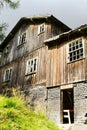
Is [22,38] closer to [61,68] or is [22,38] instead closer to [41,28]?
[41,28]

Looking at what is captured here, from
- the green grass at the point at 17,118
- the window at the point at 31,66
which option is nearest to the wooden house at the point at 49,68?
the window at the point at 31,66

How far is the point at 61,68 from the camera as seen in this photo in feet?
47.0

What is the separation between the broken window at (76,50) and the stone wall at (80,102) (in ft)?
6.25

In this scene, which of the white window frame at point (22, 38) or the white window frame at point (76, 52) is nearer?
the white window frame at point (76, 52)

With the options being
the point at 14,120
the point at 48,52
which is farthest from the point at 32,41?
the point at 14,120

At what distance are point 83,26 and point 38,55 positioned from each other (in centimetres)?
540

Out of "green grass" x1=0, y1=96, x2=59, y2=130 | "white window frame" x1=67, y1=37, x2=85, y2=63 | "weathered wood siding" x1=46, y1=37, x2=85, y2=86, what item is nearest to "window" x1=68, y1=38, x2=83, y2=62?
"white window frame" x1=67, y1=37, x2=85, y2=63

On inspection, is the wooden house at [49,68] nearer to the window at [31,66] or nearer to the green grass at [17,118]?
the window at [31,66]

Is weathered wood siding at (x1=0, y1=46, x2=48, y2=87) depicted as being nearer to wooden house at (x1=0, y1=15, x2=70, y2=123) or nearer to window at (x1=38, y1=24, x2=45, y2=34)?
wooden house at (x1=0, y1=15, x2=70, y2=123)

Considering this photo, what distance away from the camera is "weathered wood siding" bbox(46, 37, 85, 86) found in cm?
1298

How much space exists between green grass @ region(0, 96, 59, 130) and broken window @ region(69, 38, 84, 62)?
231 inches

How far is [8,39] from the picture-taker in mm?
23266

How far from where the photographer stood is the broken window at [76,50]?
1344 centimetres

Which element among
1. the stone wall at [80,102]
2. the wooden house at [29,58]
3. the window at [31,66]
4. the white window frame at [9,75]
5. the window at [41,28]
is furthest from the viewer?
the white window frame at [9,75]
